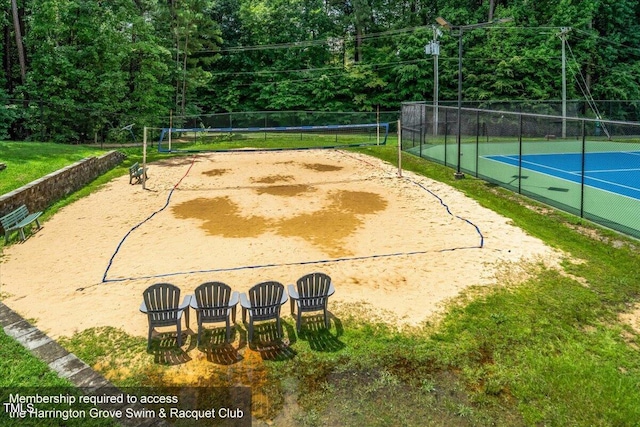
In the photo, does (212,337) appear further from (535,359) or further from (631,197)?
(631,197)

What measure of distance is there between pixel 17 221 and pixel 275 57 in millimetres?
36844

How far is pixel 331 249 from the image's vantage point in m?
10.5

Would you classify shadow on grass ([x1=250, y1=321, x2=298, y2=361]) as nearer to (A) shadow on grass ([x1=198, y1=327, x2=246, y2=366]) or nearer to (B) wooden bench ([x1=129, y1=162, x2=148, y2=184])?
(A) shadow on grass ([x1=198, y1=327, x2=246, y2=366])

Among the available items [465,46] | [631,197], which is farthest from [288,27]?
[631,197]

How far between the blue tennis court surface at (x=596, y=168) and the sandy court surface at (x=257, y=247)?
548 cm

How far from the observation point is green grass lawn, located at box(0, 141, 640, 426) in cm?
514

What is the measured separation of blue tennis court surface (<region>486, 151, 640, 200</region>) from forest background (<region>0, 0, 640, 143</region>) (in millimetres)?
14502

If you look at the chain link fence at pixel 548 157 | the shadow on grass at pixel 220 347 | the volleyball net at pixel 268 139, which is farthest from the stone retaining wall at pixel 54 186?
the chain link fence at pixel 548 157

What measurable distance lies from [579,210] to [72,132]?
25.9 meters

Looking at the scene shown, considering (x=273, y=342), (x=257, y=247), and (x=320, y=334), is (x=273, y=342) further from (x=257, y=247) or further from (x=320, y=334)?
(x=257, y=247)

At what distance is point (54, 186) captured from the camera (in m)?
15.2

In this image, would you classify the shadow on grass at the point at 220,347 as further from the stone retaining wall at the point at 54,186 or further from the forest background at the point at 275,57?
the forest background at the point at 275,57

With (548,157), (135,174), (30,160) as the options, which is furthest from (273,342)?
(548,157)

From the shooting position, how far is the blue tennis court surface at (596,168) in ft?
55.4
